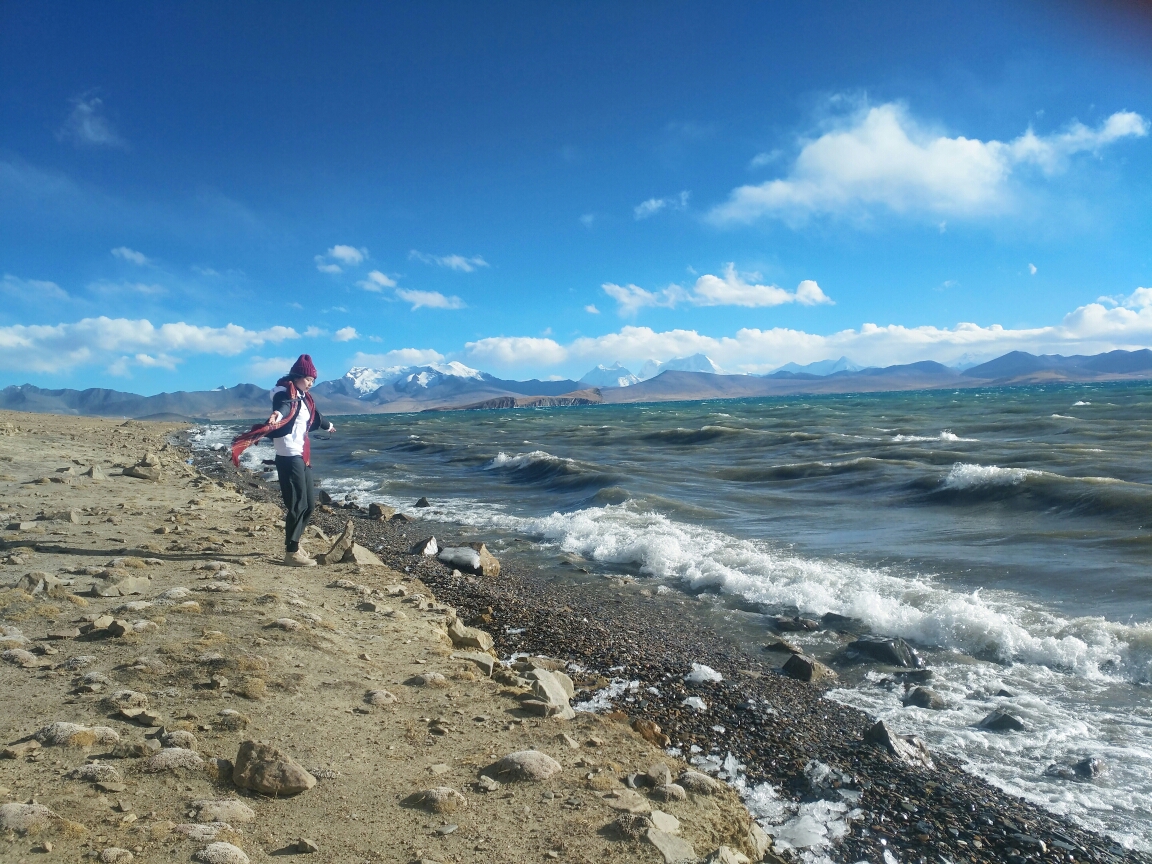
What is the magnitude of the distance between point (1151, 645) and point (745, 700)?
429cm

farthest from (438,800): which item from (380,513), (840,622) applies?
(380,513)

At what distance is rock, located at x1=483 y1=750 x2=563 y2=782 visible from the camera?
3.52 meters

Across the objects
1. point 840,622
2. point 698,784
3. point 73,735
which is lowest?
point 840,622

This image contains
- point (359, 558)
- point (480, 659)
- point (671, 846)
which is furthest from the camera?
point (359, 558)

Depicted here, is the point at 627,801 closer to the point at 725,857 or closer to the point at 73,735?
the point at 725,857

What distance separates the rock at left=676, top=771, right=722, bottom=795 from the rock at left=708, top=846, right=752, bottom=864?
1.96ft

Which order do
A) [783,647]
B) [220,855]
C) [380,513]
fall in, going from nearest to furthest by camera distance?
[220,855]
[783,647]
[380,513]

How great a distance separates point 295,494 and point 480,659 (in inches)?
160

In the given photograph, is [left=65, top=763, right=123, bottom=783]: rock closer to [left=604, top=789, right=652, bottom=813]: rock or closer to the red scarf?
[left=604, top=789, right=652, bottom=813]: rock

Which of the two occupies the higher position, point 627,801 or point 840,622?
point 627,801

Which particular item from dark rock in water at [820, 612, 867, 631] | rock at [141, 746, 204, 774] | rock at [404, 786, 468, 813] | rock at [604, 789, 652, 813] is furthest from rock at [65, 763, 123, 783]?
dark rock in water at [820, 612, 867, 631]

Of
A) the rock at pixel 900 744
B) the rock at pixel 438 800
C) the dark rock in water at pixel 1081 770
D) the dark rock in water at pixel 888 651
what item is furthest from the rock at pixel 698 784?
the dark rock in water at pixel 888 651

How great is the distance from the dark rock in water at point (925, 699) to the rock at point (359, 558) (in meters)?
6.39

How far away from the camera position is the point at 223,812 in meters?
2.91
